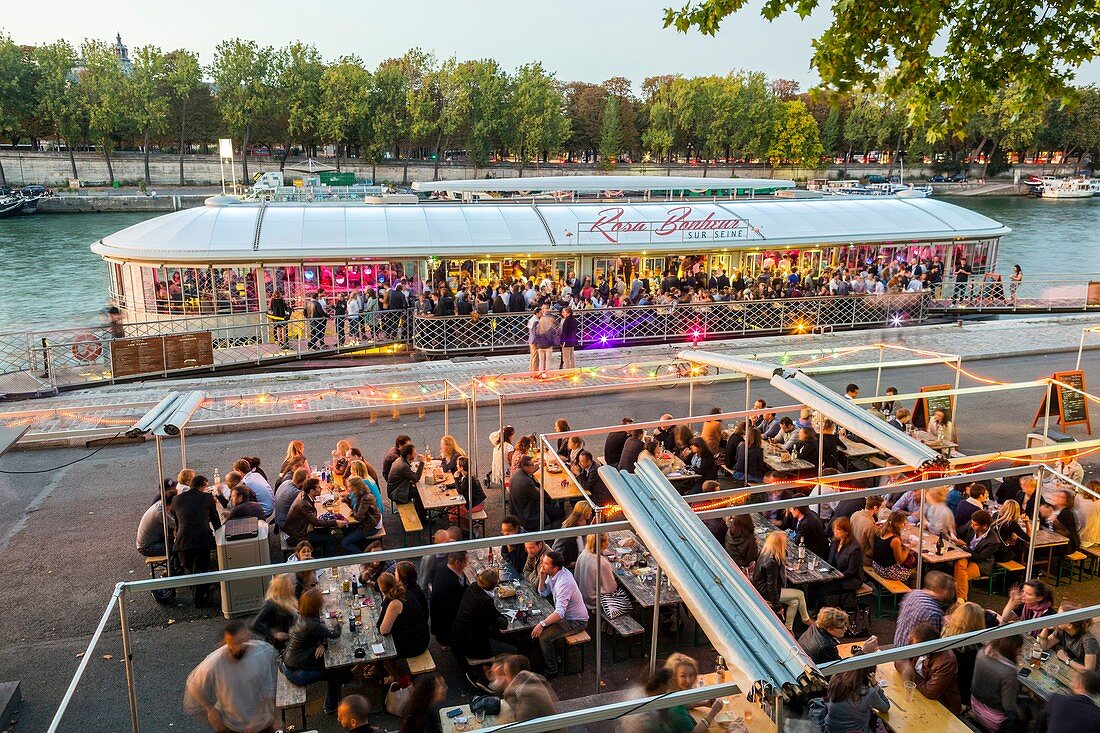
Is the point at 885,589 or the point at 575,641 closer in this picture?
the point at 575,641

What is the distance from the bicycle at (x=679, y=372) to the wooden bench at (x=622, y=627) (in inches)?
185

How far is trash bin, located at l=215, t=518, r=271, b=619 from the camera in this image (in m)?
9.19

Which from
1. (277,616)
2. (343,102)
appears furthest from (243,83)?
(277,616)

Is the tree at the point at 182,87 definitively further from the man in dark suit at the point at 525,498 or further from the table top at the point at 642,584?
the table top at the point at 642,584

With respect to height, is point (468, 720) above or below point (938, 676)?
below

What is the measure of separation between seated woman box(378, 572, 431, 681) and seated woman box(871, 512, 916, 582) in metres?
5.33

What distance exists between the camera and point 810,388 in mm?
7750

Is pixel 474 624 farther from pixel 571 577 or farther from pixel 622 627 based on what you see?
pixel 622 627

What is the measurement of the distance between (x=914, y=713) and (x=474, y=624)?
3913mm

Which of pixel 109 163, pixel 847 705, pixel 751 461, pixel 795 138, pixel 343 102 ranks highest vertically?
pixel 343 102

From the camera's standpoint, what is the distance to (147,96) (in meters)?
84.9

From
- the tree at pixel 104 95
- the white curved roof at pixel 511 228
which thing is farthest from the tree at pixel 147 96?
the white curved roof at pixel 511 228

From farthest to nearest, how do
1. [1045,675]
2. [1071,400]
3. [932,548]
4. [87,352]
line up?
[87,352] < [1071,400] < [932,548] < [1045,675]

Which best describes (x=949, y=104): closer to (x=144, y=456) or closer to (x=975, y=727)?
(x=975, y=727)
